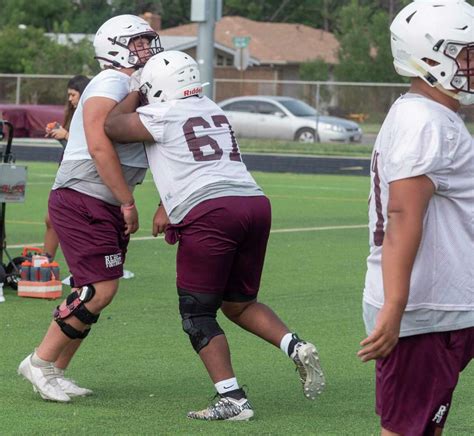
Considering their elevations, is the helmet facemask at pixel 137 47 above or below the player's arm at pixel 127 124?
above

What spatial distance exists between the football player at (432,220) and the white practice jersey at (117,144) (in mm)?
2786

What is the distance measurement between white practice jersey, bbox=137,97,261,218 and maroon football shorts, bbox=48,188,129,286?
53 cm

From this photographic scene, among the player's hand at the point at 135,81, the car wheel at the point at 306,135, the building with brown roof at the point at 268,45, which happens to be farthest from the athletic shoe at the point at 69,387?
the building with brown roof at the point at 268,45

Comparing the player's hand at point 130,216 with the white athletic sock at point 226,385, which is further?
the player's hand at point 130,216

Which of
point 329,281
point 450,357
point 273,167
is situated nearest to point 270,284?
point 329,281

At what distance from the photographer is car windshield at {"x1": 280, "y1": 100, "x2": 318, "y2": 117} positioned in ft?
126

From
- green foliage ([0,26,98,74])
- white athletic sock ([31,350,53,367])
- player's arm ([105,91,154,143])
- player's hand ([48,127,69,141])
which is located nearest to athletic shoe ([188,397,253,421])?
white athletic sock ([31,350,53,367])

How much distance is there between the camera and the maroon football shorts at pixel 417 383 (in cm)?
451

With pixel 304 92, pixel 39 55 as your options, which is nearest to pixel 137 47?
pixel 304 92

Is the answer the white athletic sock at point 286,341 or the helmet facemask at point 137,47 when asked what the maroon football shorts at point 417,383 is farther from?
the helmet facemask at point 137,47

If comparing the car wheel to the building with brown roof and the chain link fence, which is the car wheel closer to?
the chain link fence

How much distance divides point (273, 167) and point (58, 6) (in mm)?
39674

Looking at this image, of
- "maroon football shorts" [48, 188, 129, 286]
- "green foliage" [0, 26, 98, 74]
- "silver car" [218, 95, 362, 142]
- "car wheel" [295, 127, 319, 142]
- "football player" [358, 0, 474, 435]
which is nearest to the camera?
Result: "football player" [358, 0, 474, 435]

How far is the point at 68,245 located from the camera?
285 inches
